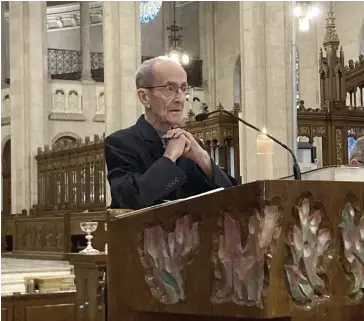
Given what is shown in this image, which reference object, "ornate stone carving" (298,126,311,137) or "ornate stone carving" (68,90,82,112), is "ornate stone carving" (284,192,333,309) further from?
"ornate stone carving" (68,90,82,112)

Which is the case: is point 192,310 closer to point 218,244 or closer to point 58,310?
point 218,244

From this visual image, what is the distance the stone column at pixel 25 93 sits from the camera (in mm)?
23094

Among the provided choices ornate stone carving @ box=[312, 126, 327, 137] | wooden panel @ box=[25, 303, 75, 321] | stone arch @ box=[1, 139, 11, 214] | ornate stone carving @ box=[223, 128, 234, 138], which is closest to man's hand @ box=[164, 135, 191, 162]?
wooden panel @ box=[25, 303, 75, 321]

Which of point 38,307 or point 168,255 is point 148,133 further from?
point 38,307

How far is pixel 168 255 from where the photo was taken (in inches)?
90.4

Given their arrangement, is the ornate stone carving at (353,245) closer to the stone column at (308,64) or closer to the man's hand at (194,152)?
the man's hand at (194,152)

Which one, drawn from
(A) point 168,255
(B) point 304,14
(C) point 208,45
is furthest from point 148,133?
(C) point 208,45

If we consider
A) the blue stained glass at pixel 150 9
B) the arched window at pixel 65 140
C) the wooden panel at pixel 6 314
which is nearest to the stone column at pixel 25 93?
the arched window at pixel 65 140

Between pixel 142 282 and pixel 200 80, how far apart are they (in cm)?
2622

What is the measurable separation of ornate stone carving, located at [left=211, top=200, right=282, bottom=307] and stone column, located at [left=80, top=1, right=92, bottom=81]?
24.5 meters

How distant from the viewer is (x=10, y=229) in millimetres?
20297

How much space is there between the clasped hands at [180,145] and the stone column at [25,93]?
67.9 ft

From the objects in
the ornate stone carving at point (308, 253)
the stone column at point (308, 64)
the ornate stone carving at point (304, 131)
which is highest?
the stone column at point (308, 64)

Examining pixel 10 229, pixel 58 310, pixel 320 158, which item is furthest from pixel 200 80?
pixel 58 310
